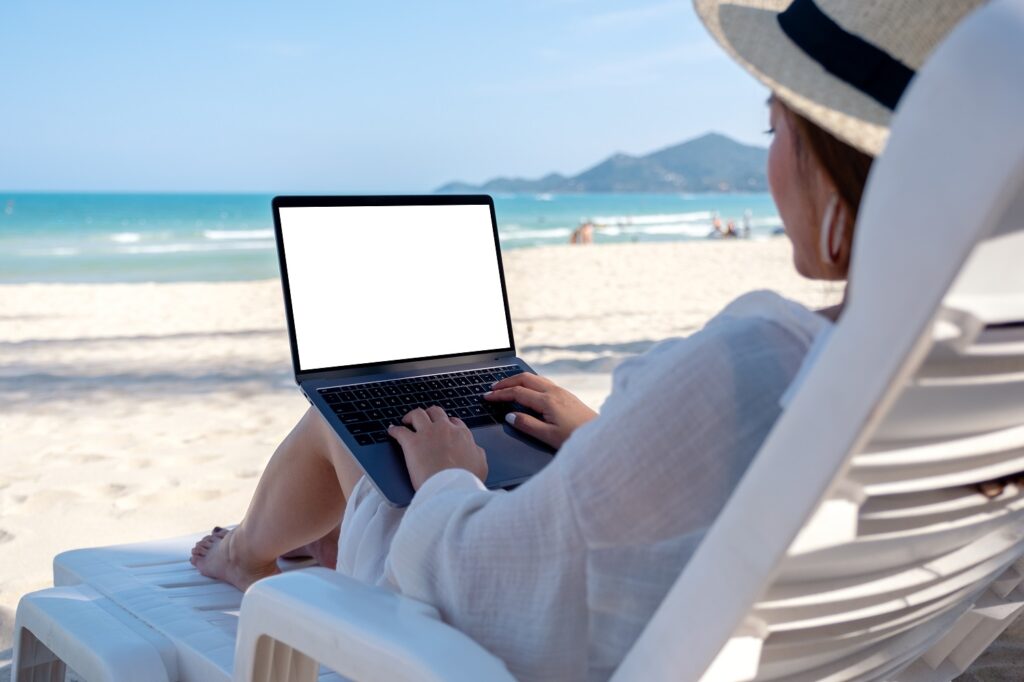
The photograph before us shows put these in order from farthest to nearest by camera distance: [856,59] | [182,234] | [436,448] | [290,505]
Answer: [182,234], [290,505], [436,448], [856,59]

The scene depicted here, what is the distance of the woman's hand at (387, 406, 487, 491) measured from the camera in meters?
1.58

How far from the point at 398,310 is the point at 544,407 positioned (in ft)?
1.58

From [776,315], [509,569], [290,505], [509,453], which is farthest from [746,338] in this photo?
[290,505]

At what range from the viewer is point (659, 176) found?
84375 millimetres

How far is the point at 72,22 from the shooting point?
59719 mm

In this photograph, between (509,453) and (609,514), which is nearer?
(609,514)

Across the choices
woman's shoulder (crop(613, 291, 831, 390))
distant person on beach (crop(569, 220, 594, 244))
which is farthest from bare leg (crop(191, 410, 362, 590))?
distant person on beach (crop(569, 220, 594, 244))

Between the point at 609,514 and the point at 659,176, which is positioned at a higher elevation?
the point at 659,176

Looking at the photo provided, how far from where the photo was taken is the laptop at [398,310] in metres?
2.04

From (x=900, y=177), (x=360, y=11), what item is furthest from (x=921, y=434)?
(x=360, y=11)

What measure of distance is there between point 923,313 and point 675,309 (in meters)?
9.93

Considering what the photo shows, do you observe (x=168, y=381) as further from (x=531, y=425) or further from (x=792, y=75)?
(x=792, y=75)

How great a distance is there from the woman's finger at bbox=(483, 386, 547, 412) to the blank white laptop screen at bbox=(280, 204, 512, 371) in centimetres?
32

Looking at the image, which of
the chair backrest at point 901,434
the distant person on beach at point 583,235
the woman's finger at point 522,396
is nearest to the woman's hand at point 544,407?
the woman's finger at point 522,396
